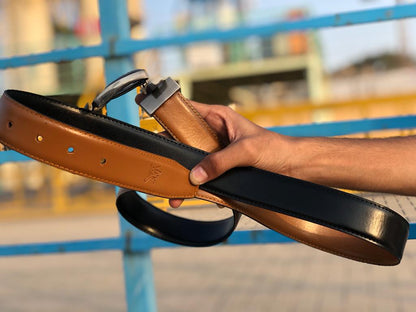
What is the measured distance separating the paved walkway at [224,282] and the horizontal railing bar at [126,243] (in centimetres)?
35

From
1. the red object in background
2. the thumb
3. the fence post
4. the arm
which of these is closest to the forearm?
the arm

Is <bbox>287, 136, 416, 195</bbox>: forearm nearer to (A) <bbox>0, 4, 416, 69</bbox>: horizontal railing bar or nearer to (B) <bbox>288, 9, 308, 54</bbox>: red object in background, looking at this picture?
(A) <bbox>0, 4, 416, 69</bbox>: horizontal railing bar

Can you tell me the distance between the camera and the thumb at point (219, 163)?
82 centimetres

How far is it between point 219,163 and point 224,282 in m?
1.95

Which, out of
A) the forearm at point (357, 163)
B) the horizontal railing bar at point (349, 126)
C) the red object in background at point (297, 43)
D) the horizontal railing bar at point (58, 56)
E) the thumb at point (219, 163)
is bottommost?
the red object in background at point (297, 43)

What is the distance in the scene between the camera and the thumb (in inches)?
32.1

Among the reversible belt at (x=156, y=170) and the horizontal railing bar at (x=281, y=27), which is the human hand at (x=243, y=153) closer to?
the reversible belt at (x=156, y=170)

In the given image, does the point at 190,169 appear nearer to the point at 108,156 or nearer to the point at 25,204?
the point at 108,156

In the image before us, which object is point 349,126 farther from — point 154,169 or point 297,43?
point 297,43

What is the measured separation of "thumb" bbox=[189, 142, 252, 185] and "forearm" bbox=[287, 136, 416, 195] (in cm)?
11

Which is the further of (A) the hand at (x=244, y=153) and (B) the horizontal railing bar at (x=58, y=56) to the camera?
(B) the horizontal railing bar at (x=58, y=56)

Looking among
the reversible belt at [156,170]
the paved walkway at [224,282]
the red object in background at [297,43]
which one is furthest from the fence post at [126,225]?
the red object in background at [297,43]

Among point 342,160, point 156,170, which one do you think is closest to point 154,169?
point 156,170

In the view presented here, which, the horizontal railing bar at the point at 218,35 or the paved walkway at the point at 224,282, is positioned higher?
the horizontal railing bar at the point at 218,35
